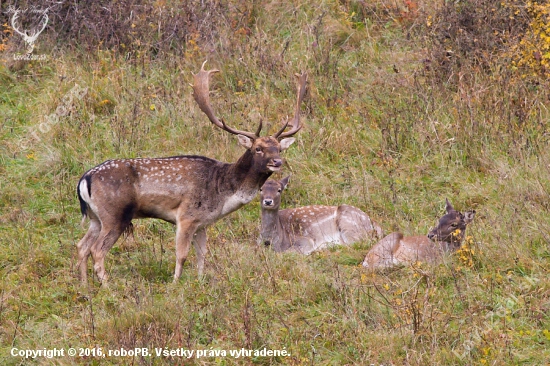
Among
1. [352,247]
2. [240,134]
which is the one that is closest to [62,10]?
[240,134]

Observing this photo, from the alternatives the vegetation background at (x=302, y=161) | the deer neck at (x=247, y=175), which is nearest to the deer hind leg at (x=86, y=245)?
the vegetation background at (x=302, y=161)

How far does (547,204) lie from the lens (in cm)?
844

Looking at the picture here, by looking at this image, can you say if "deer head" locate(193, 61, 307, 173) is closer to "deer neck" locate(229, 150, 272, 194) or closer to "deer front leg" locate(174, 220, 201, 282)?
"deer neck" locate(229, 150, 272, 194)

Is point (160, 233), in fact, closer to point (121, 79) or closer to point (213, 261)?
point (213, 261)

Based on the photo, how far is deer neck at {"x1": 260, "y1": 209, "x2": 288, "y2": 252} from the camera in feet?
31.3

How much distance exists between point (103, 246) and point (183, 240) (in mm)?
703

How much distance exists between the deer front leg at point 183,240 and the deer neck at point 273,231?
4.35ft

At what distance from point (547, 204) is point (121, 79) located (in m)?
5.62

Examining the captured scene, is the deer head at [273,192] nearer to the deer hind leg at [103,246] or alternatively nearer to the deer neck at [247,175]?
the deer neck at [247,175]

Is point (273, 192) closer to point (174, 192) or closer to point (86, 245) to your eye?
point (174, 192)

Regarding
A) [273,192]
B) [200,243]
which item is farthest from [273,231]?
[200,243]

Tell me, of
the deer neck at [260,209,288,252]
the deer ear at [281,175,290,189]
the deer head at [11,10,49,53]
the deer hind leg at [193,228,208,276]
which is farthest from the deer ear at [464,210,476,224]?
the deer head at [11,10,49,53]

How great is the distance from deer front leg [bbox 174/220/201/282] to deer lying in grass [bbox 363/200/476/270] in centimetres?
157

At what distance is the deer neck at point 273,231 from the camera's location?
9.55 m
